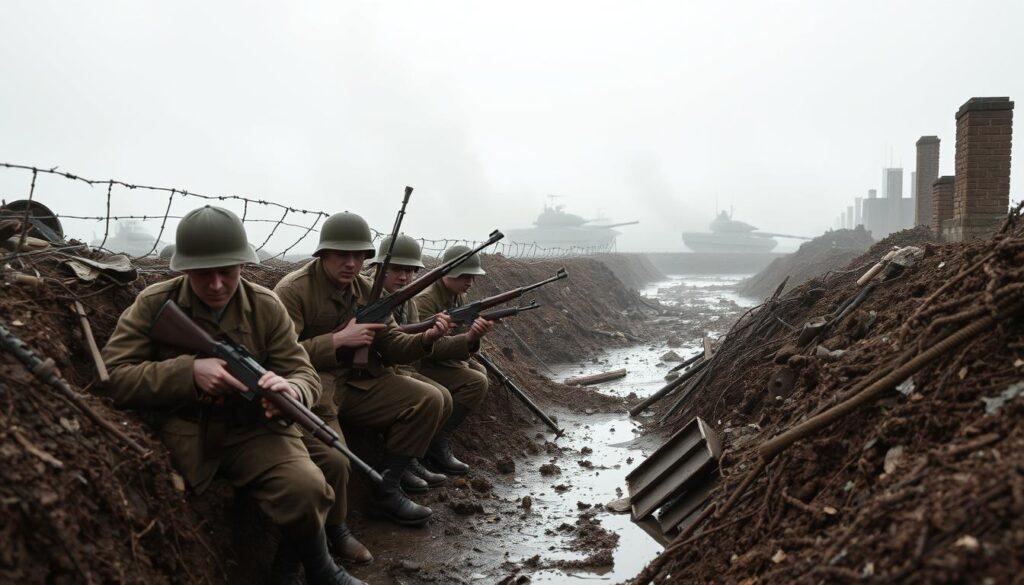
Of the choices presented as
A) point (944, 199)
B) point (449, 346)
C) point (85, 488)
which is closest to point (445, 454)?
point (449, 346)

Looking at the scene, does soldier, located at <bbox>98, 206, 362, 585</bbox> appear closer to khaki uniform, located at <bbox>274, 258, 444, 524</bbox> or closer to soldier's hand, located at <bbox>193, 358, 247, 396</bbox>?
soldier's hand, located at <bbox>193, 358, 247, 396</bbox>

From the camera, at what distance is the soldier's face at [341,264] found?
4.89 metres

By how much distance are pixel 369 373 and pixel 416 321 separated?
1039 millimetres

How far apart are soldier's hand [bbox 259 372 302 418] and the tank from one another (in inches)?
3589

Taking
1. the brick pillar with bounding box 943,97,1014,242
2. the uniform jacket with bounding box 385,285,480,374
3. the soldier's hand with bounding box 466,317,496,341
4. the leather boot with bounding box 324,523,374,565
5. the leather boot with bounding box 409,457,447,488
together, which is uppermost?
the brick pillar with bounding box 943,97,1014,242

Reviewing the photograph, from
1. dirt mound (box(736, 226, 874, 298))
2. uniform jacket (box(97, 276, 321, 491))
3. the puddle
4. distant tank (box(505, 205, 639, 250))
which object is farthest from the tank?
uniform jacket (box(97, 276, 321, 491))

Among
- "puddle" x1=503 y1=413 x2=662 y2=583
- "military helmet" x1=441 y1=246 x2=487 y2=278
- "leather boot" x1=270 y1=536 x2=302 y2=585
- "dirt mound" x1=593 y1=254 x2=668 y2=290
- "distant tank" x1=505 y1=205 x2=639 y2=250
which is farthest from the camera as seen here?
"distant tank" x1=505 y1=205 x2=639 y2=250

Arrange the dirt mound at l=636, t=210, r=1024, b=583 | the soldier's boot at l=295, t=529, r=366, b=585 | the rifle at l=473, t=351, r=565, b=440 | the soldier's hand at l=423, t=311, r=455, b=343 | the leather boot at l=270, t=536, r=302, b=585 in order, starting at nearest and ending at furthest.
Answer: the dirt mound at l=636, t=210, r=1024, b=583 < the soldier's boot at l=295, t=529, r=366, b=585 < the leather boot at l=270, t=536, r=302, b=585 < the soldier's hand at l=423, t=311, r=455, b=343 < the rifle at l=473, t=351, r=565, b=440

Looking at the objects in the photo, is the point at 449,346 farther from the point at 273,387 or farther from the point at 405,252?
the point at 273,387

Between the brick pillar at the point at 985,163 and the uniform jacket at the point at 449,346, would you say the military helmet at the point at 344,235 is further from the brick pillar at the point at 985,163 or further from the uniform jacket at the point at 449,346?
the brick pillar at the point at 985,163

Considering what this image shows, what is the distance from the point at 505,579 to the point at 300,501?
1575 mm

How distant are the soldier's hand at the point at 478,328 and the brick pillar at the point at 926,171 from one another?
18.9m

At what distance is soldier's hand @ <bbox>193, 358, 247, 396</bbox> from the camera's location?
3.22 m

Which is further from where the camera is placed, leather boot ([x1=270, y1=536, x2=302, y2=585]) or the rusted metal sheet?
the rusted metal sheet
